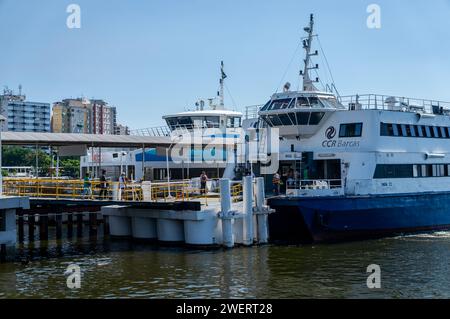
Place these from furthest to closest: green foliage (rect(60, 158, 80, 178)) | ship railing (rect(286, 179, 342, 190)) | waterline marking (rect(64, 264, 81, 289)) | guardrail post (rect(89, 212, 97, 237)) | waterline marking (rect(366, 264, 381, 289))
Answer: green foliage (rect(60, 158, 80, 178)) → guardrail post (rect(89, 212, 97, 237)) → ship railing (rect(286, 179, 342, 190)) → waterline marking (rect(64, 264, 81, 289)) → waterline marking (rect(366, 264, 381, 289))

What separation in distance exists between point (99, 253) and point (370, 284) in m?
12.8

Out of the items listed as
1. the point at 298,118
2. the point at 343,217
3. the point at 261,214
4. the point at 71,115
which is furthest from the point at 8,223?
the point at 71,115

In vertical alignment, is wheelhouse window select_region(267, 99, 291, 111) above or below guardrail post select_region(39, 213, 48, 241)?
above

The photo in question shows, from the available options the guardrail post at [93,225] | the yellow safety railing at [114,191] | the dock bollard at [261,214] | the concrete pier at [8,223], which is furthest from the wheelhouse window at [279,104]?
the concrete pier at [8,223]

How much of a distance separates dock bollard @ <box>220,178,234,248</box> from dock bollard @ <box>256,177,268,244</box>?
1845 millimetres

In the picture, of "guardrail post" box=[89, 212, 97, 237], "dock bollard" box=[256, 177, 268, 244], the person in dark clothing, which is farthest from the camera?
"guardrail post" box=[89, 212, 97, 237]

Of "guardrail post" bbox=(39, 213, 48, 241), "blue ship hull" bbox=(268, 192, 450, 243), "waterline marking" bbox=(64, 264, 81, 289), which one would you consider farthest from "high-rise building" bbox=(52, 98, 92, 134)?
"waterline marking" bbox=(64, 264, 81, 289)

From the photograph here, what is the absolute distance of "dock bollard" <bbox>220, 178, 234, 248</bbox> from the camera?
91.8 ft

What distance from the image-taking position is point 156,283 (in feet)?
69.3

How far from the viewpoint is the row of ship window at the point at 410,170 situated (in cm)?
3256

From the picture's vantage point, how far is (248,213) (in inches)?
1141

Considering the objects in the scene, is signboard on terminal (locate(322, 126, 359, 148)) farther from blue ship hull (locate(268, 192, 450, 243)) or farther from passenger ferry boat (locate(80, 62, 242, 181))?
passenger ferry boat (locate(80, 62, 242, 181))

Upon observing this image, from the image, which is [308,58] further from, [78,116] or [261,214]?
[78,116]
